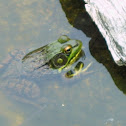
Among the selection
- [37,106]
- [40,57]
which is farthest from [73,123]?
[40,57]

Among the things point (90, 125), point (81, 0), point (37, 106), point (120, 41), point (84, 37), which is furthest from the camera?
point (81, 0)

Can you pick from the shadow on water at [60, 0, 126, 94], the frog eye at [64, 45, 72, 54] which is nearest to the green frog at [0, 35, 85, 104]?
the frog eye at [64, 45, 72, 54]

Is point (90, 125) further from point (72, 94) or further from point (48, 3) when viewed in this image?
point (48, 3)

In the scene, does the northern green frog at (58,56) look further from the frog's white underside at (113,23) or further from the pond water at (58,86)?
the frog's white underside at (113,23)

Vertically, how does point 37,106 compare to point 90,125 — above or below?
above

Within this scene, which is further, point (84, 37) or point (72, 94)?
point (84, 37)

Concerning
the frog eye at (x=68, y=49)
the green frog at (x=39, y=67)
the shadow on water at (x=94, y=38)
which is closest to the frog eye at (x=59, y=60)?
the green frog at (x=39, y=67)
